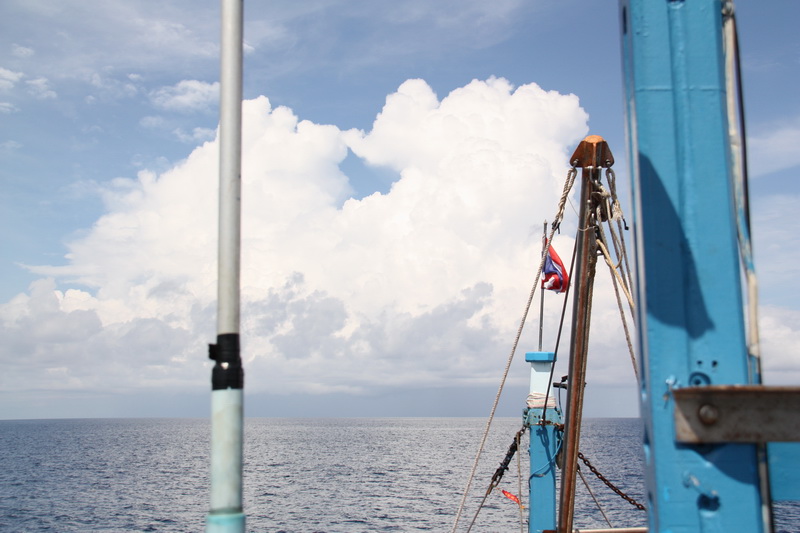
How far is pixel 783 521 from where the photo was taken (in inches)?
1565

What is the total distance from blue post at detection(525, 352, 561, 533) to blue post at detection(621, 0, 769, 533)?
9.40 meters

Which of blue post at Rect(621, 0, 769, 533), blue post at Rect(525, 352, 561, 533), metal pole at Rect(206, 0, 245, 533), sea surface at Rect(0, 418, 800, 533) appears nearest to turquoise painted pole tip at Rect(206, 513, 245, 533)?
metal pole at Rect(206, 0, 245, 533)

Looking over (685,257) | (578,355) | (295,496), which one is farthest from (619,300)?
(295,496)

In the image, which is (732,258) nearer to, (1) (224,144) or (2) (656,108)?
(2) (656,108)

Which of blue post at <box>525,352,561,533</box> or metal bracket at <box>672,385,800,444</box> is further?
blue post at <box>525,352,561,533</box>

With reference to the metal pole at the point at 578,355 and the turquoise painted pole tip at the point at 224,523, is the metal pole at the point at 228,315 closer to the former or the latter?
the turquoise painted pole tip at the point at 224,523

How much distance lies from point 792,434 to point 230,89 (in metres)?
3.15

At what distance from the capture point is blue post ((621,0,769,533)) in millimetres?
3221

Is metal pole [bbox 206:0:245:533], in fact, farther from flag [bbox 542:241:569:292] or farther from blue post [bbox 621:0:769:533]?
flag [bbox 542:241:569:292]

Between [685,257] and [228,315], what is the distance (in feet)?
7.33

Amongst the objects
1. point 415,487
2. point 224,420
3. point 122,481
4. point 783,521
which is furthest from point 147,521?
point 224,420

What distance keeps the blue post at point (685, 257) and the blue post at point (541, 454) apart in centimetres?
940

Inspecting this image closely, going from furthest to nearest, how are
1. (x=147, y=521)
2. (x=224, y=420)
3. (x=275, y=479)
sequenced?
(x=275, y=479)
(x=147, y=521)
(x=224, y=420)

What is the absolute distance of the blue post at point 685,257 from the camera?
3.22 meters
